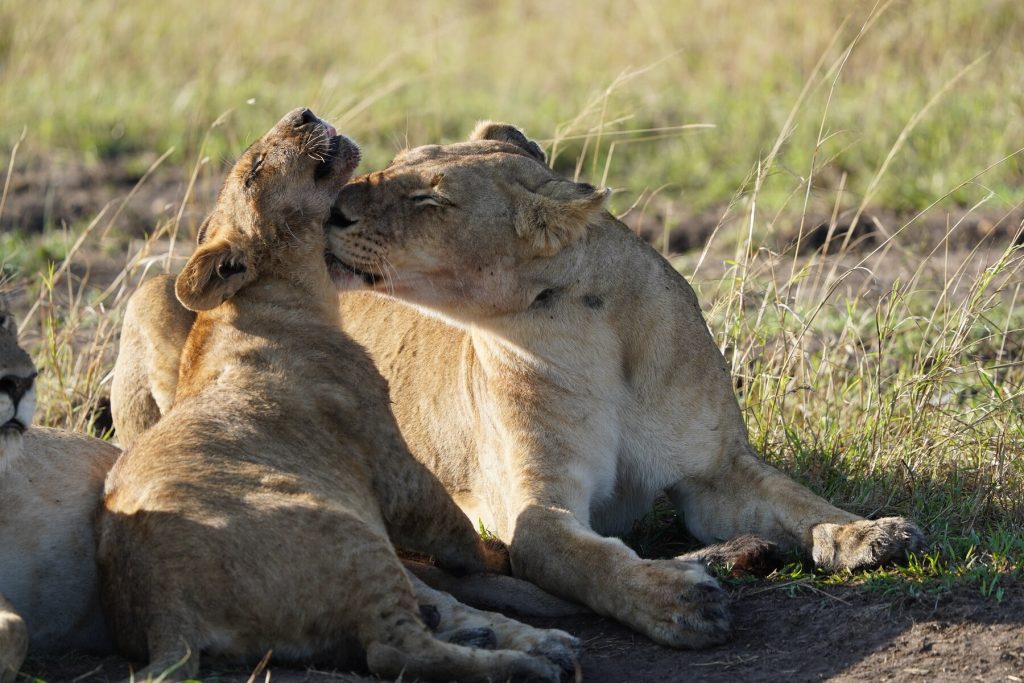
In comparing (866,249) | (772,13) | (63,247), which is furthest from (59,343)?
(772,13)

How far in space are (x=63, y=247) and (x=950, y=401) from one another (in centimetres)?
485

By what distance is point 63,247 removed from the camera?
831 cm

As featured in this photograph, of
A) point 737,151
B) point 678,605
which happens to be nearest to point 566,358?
point 678,605

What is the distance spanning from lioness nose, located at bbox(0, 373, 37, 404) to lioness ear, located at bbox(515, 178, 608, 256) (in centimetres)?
151

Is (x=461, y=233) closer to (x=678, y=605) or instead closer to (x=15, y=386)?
(x=678, y=605)

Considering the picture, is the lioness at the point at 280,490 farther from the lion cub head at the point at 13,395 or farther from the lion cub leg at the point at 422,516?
the lion cub head at the point at 13,395

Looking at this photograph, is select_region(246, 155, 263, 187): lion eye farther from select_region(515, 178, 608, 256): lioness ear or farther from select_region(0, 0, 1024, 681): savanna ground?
select_region(0, 0, 1024, 681): savanna ground

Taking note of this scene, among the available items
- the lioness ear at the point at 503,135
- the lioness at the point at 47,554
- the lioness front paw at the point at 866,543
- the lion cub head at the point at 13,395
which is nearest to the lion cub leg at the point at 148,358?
the lioness at the point at 47,554

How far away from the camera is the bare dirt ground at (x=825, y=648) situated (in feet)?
12.6

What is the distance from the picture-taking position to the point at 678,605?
406 centimetres

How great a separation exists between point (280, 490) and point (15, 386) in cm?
70

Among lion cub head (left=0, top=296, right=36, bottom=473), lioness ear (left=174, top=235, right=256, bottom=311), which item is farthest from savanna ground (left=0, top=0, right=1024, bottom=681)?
lioness ear (left=174, top=235, right=256, bottom=311)

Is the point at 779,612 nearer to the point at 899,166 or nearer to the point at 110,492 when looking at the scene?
the point at 110,492

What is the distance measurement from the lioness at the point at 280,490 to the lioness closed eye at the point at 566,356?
0.70 ft
